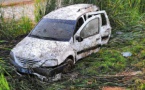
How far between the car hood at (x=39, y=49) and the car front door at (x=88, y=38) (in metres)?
0.52

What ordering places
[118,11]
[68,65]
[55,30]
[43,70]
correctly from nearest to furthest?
[43,70], [68,65], [55,30], [118,11]

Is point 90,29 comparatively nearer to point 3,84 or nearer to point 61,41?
point 61,41

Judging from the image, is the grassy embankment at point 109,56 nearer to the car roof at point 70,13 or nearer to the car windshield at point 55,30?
the car windshield at point 55,30

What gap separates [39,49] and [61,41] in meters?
0.75

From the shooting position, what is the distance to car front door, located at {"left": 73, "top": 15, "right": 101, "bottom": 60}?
8.84 meters

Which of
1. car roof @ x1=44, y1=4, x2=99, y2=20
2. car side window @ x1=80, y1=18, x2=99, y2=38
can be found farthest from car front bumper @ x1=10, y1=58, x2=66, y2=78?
car roof @ x1=44, y1=4, x2=99, y2=20

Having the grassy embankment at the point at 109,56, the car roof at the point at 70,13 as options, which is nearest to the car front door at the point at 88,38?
the grassy embankment at the point at 109,56

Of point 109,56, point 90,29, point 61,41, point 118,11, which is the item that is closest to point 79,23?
point 90,29

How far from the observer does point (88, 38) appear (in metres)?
9.23

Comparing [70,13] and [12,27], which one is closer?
[70,13]

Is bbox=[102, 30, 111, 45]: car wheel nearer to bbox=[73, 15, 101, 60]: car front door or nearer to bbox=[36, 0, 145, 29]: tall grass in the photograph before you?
bbox=[73, 15, 101, 60]: car front door

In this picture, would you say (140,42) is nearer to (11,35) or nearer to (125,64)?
(125,64)

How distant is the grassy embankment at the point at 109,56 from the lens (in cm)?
758

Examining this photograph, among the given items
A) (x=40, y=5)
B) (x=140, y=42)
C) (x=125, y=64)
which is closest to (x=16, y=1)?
(x=40, y=5)
